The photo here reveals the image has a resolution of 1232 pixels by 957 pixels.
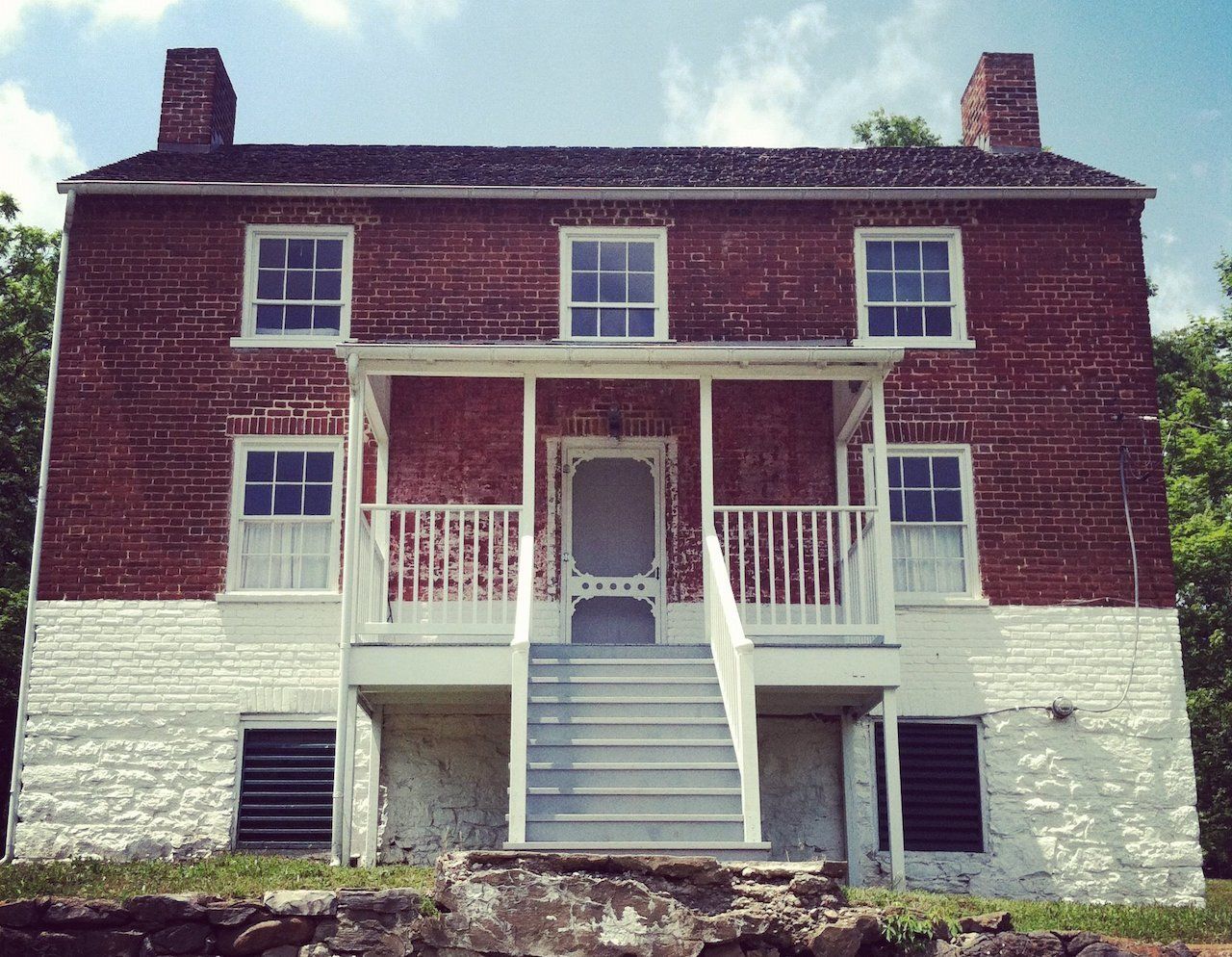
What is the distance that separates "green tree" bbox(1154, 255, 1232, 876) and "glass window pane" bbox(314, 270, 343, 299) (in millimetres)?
13635

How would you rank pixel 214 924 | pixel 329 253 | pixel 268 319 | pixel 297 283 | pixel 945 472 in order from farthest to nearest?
pixel 329 253
pixel 297 283
pixel 268 319
pixel 945 472
pixel 214 924

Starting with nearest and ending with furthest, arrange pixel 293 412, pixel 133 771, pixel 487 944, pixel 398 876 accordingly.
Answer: pixel 487 944 < pixel 398 876 < pixel 133 771 < pixel 293 412

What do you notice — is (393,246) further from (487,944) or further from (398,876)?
(487,944)

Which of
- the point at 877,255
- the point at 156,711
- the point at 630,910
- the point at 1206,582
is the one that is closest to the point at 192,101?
the point at 156,711

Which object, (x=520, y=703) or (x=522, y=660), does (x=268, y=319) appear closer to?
(x=522, y=660)

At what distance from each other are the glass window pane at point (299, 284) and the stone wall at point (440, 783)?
4197 millimetres

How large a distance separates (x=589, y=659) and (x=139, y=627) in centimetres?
461

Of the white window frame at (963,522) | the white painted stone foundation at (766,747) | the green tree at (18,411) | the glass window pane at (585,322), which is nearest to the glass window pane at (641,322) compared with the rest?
the glass window pane at (585,322)

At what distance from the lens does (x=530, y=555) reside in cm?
1088

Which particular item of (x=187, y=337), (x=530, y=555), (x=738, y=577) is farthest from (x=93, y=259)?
(x=738, y=577)

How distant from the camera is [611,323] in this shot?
45.2 feet

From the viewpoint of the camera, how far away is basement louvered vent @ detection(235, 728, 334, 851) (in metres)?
12.4

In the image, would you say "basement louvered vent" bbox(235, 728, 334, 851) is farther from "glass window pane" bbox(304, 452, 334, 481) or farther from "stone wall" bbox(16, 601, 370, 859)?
"glass window pane" bbox(304, 452, 334, 481)

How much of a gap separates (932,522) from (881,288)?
2436 millimetres
